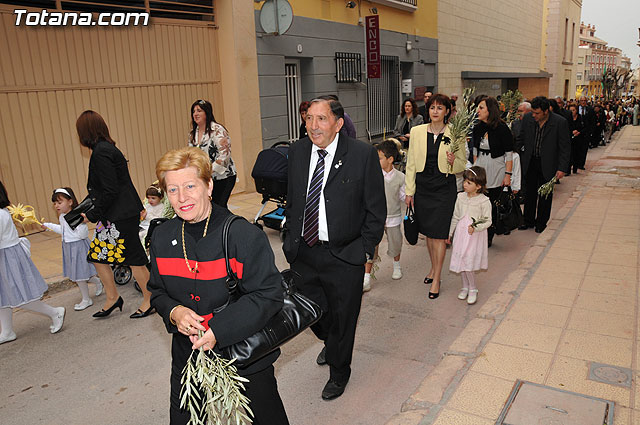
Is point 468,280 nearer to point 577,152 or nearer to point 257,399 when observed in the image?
point 257,399

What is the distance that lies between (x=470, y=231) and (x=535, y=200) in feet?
11.6

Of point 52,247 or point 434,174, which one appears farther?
point 52,247

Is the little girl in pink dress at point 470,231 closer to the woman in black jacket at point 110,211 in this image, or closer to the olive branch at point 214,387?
the woman in black jacket at point 110,211

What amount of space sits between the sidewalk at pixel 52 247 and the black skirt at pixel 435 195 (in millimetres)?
4495

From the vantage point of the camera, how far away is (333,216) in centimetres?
371

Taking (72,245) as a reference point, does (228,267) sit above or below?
above

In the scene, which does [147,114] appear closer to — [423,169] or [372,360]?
[423,169]

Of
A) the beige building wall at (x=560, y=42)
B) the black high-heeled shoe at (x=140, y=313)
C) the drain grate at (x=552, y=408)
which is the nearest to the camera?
the drain grate at (x=552, y=408)

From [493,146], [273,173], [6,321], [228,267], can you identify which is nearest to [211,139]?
[273,173]

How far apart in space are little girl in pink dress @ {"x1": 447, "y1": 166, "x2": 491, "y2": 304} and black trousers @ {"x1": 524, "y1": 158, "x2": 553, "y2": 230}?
2.86 meters

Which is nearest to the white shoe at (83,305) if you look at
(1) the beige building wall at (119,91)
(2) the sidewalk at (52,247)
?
(2) the sidewalk at (52,247)

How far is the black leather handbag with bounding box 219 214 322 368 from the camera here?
245 cm

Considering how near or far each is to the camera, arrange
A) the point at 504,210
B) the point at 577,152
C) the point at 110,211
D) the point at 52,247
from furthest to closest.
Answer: the point at 577,152
the point at 52,247
the point at 504,210
the point at 110,211

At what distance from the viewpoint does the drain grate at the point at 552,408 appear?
3498 mm
